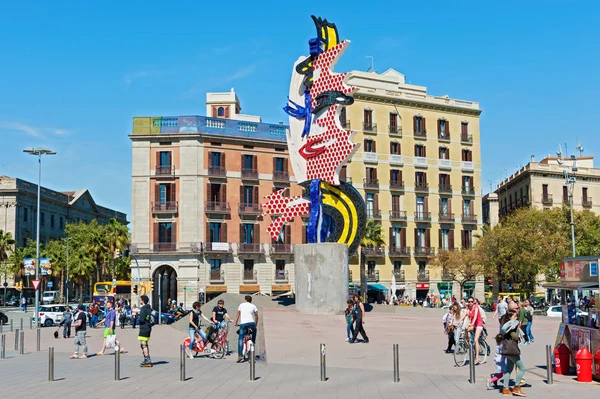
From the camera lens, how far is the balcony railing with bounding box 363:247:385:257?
62378 millimetres

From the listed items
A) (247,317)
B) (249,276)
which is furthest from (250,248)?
(247,317)

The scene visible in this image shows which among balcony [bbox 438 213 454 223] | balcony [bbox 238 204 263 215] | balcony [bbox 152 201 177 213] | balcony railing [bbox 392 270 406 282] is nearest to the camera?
balcony [bbox 152 201 177 213]

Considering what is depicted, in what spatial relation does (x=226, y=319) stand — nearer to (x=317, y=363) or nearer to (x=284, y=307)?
(x=317, y=363)

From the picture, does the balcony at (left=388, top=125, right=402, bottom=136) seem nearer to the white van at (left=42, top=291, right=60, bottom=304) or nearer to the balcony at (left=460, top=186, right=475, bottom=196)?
the balcony at (left=460, top=186, right=475, bottom=196)

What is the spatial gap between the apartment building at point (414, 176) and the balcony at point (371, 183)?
9 cm

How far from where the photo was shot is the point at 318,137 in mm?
35344

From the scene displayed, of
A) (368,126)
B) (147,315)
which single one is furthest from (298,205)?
(368,126)

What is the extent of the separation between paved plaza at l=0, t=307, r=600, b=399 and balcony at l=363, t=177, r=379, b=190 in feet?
117

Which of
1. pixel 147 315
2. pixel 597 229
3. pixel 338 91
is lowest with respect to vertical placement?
pixel 147 315

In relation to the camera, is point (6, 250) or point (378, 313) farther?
point (6, 250)

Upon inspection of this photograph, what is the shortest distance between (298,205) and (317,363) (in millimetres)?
17119

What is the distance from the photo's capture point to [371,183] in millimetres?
63750

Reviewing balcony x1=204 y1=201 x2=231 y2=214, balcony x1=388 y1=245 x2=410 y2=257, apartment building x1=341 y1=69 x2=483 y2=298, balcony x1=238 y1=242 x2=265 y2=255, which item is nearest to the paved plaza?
balcony x1=204 y1=201 x2=231 y2=214

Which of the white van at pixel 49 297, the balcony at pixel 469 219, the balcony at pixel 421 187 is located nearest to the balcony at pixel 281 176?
the balcony at pixel 421 187
